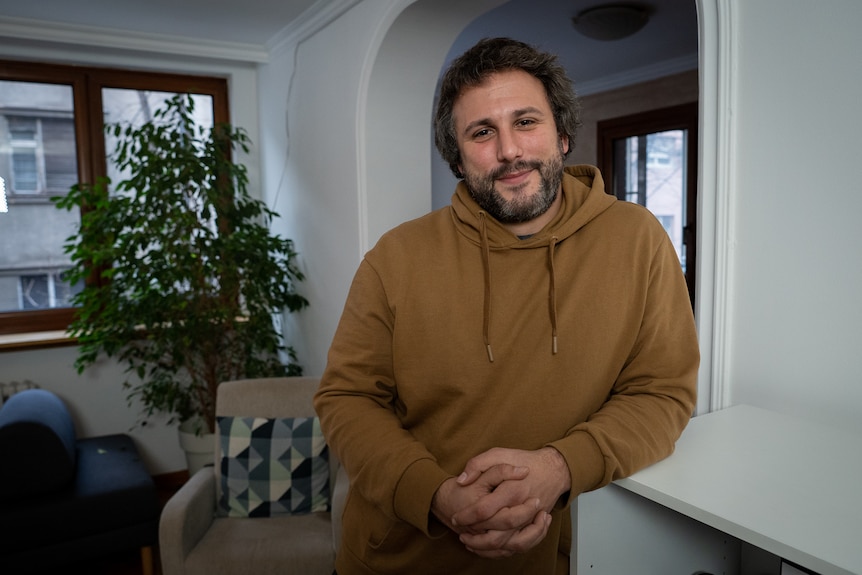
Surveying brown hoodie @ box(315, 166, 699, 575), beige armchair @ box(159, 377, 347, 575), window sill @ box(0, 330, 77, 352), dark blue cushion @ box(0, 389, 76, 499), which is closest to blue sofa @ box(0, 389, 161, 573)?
dark blue cushion @ box(0, 389, 76, 499)

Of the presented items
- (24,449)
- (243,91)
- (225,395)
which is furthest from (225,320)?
(243,91)

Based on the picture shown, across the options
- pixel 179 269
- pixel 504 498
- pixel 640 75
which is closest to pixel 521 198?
pixel 504 498

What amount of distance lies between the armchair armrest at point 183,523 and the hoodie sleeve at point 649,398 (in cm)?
145

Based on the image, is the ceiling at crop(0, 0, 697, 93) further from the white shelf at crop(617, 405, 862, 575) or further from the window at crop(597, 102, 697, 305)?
the white shelf at crop(617, 405, 862, 575)

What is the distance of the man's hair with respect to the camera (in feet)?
3.83

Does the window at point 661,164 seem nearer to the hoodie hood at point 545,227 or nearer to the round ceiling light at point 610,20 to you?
the round ceiling light at point 610,20

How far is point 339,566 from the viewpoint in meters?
1.27

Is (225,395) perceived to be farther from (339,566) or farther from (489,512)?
(489,512)

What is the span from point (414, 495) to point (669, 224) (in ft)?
15.2

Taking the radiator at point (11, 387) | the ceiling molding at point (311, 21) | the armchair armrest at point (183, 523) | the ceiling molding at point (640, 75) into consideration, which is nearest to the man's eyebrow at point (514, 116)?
the armchair armrest at point (183, 523)

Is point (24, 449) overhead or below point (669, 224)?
below

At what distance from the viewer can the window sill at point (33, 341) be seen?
3.16 metres

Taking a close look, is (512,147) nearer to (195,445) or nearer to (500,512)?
(500,512)

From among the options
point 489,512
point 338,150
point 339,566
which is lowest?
point 339,566
